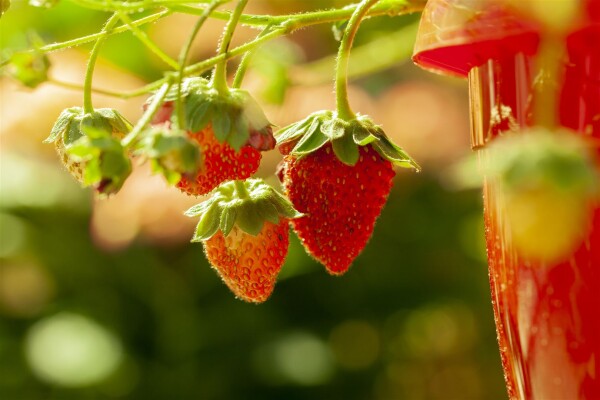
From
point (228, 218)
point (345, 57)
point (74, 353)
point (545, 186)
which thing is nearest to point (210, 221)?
point (228, 218)

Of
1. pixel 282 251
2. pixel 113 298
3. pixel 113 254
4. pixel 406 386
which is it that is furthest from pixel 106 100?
pixel 282 251

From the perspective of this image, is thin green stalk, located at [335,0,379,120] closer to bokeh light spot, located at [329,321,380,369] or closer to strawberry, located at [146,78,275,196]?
strawberry, located at [146,78,275,196]

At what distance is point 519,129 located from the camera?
471mm

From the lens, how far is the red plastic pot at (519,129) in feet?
1.51

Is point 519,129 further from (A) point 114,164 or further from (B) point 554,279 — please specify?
(A) point 114,164

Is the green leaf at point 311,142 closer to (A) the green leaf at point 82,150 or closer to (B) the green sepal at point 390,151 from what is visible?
(B) the green sepal at point 390,151

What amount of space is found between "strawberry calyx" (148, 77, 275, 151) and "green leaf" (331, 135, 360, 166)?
7 cm

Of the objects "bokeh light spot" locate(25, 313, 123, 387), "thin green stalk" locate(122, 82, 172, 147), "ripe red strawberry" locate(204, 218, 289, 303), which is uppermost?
"thin green stalk" locate(122, 82, 172, 147)

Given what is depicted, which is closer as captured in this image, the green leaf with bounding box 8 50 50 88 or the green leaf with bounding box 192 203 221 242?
the green leaf with bounding box 8 50 50 88

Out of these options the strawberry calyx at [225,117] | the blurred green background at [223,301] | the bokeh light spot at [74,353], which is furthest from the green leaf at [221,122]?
the bokeh light spot at [74,353]

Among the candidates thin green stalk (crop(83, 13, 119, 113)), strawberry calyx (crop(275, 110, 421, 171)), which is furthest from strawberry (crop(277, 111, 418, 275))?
thin green stalk (crop(83, 13, 119, 113))

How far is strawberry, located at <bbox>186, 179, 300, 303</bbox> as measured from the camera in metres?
0.57

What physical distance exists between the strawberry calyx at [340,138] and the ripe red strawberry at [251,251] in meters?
0.05

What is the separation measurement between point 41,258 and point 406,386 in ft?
2.62
